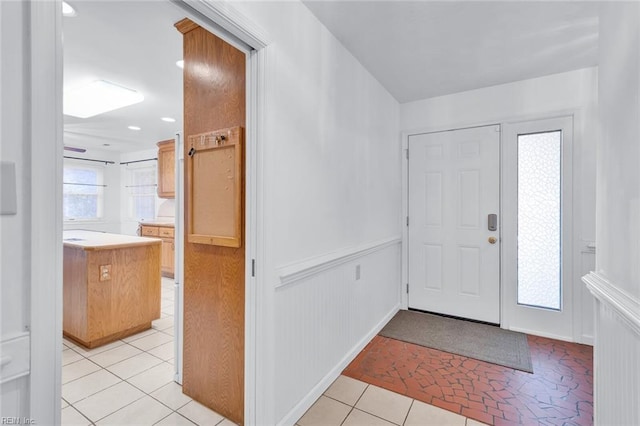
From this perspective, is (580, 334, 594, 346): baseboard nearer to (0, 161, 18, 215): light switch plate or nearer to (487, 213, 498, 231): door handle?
(487, 213, 498, 231): door handle

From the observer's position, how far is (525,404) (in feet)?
6.56

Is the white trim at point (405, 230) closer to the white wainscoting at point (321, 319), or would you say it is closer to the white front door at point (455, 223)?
the white front door at point (455, 223)

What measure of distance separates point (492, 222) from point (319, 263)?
225 centimetres

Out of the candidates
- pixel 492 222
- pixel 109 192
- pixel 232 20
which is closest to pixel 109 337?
pixel 232 20

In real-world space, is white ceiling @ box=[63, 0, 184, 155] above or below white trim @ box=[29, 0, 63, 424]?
above

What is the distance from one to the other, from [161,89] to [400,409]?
12.0 feet

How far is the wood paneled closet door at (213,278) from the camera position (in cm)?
178

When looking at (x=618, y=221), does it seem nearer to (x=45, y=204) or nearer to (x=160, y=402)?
(x=45, y=204)

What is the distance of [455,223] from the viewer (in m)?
3.46

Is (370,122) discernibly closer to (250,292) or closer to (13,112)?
(250,292)

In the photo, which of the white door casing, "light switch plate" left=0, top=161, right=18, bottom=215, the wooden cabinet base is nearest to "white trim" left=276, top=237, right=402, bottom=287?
"light switch plate" left=0, top=161, right=18, bottom=215

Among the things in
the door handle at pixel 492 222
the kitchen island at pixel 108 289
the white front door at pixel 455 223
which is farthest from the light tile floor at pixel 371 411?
the kitchen island at pixel 108 289

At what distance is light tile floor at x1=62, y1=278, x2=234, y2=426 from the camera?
187 cm

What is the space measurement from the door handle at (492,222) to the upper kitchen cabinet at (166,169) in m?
5.05
